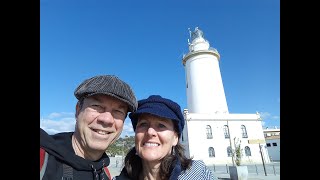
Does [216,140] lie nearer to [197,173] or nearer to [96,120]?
[197,173]

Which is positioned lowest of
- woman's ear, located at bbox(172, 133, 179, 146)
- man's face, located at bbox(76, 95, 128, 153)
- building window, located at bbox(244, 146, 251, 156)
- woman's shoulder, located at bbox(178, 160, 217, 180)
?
building window, located at bbox(244, 146, 251, 156)

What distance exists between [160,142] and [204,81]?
26.8 m

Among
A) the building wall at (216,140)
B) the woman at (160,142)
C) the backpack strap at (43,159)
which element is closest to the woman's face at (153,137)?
the woman at (160,142)

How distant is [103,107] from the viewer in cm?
207

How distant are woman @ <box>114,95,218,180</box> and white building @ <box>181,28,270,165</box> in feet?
76.9

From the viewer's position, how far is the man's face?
6.60ft

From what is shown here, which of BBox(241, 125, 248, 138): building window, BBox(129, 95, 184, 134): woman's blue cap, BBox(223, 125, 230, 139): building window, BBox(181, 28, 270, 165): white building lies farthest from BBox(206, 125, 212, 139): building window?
BBox(129, 95, 184, 134): woman's blue cap

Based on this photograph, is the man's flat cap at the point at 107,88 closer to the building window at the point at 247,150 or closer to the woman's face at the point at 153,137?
the woman's face at the point at 153,137

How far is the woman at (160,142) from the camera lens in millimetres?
2410

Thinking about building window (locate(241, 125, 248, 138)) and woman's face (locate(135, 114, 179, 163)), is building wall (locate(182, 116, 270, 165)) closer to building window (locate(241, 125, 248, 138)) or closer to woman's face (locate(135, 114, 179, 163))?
building window (locate(241, 125, 248, 138))
